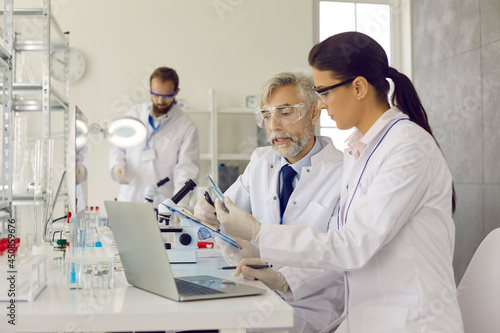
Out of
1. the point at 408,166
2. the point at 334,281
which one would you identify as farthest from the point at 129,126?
the point at 408,166

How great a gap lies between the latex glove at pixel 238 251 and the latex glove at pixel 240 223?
264 mm

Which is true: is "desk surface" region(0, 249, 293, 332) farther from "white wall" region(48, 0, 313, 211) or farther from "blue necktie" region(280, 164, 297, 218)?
"white wall" region(48, 0, 313, 211)

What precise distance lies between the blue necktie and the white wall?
8.92ft

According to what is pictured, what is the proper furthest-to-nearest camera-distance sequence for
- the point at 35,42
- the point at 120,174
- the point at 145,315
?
the point at 120,174
the point at 35,42
the point at 145,315

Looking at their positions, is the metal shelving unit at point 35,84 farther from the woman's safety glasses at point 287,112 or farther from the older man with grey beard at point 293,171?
the woman's safety glasses at point 287,112

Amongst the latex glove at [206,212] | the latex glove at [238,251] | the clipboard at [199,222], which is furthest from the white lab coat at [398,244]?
the latex glove at [206,212]

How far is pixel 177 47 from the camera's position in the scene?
15.0 feet

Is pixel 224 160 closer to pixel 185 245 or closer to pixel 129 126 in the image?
pixel 129 126

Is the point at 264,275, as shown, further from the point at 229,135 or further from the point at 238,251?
the point at 229,135

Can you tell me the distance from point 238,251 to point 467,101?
2.45m

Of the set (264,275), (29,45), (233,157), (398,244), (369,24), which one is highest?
(369,24)

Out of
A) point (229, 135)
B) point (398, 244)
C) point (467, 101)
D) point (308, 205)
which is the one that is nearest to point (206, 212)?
point (308, 205)

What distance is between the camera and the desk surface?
1.02m

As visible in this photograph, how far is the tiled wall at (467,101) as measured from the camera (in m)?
3.30
